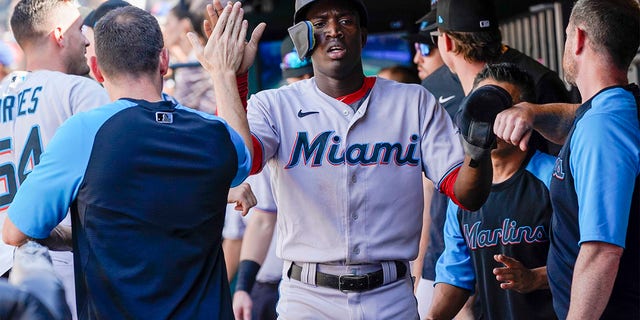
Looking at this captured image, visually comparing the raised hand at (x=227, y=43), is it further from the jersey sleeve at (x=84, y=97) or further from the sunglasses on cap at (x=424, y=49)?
the sunglasses on cap at (x=424, y=49)

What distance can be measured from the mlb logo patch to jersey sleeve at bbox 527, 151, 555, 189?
62.8 inches

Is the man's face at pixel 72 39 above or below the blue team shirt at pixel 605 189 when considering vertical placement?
above

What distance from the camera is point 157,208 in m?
3.04

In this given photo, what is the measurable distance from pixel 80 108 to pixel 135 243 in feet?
3.92

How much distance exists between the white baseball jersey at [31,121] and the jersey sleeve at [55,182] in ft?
3.39

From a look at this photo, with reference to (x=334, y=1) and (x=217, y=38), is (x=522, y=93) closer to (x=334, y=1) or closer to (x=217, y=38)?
(x=334, y=1)

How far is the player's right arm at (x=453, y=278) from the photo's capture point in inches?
161

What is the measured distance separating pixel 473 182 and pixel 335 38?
0.78m

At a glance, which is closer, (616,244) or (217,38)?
(616,244)

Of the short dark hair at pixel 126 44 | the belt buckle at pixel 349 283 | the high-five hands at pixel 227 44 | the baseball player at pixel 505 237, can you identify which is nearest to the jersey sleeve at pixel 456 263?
the baseball player at pixel 505 237

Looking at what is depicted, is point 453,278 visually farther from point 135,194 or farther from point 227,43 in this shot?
point 135,194

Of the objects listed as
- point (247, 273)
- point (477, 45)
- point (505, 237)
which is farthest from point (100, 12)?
point (505, 237)

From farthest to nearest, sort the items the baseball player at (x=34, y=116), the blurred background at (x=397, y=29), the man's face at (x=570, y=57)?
the blurred background at (x=397, y=29) → the baseball player at (x=34, y=116) → the man's face at (x=570, y=57)

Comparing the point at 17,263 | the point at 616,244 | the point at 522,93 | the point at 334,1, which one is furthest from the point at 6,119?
the point at 616,244
